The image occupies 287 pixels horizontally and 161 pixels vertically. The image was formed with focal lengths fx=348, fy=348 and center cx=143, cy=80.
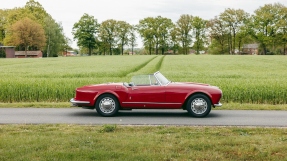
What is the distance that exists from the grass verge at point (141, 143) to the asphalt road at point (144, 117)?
102 centimetres

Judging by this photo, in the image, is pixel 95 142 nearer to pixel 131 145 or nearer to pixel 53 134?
pixel 131 145

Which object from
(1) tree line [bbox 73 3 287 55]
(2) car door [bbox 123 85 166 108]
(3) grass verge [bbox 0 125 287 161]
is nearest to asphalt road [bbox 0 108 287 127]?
(2) car door [bbox 123 85 166 108]

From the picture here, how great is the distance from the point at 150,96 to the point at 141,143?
12.3 feet

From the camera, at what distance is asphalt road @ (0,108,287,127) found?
8.51 meters

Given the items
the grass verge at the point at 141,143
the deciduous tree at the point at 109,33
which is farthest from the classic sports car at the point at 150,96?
the deciduous tree at the point at 109,33

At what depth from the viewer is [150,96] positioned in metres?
9.53

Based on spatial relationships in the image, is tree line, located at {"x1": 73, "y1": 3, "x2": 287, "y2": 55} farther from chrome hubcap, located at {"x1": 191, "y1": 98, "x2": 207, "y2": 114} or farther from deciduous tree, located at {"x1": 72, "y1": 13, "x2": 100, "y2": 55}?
chrome hubcap, located at {"x1": 191, "y1": 98, "x2": 207, "y2": 114}

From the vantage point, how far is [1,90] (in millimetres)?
13859

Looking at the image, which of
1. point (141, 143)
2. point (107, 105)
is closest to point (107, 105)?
point (107, 105)

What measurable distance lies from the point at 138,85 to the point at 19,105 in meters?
4.68

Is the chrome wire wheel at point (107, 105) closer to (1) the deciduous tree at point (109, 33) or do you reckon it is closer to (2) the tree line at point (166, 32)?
(2) the tree line at point (166, 32)

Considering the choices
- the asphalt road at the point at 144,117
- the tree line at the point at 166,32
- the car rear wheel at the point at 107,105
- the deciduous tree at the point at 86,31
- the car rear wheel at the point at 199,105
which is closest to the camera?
the asphalt road at the point at 144,117

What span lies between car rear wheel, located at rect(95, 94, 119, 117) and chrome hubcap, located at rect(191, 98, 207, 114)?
210 cm

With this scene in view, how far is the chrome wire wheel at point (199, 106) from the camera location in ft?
31.1
